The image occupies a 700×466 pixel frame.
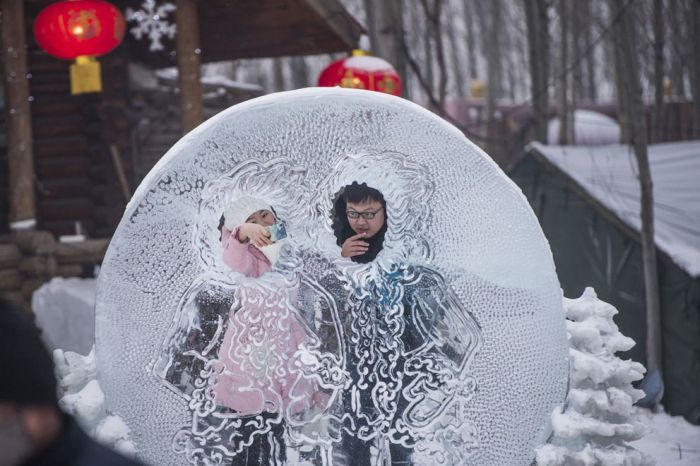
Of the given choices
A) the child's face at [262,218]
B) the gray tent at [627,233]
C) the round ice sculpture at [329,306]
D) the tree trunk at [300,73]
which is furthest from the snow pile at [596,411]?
the tree trunk at [300,73]

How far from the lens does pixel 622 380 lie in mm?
3283

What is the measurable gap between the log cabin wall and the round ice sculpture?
520cm

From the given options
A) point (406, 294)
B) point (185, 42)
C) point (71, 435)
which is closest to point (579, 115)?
point (185, 42)

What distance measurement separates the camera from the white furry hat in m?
3.43

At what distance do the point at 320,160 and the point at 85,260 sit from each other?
3103mm

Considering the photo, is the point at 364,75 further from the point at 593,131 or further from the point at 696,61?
the point at 593,131

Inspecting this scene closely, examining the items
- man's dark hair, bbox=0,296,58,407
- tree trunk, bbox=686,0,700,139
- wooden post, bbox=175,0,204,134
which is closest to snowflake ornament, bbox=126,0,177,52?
wooden post, bbox=175,0,204,134

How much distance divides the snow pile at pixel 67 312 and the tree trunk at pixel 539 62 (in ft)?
25.1

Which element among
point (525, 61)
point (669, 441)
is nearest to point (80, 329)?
point (669, 441)

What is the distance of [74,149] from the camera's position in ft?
27.9

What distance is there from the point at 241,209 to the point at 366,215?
1.75 feet

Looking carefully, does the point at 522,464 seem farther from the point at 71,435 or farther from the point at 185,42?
the point at 185,42

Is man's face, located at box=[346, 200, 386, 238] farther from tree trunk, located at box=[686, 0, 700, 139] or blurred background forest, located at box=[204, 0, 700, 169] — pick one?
tree trunk, located at box=[686, 0, 700, 139]

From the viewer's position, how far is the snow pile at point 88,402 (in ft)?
10.3
